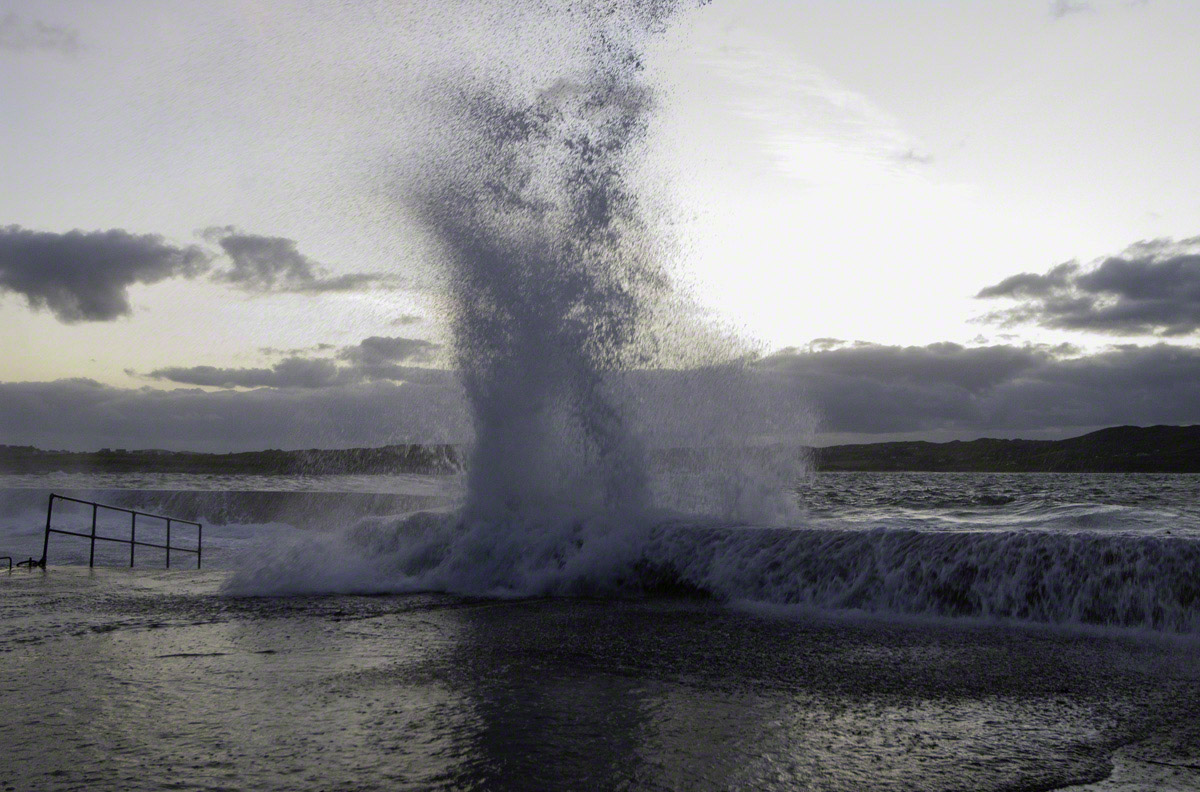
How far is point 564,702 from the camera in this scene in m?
4.84

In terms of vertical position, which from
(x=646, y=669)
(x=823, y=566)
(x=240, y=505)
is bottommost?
(x=240, y=505)

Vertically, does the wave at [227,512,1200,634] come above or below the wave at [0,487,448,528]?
above

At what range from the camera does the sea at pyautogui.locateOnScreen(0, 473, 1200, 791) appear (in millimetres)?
3746

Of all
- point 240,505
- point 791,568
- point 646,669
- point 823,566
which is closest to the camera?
point 646,669

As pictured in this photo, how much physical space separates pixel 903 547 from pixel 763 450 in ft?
17.5

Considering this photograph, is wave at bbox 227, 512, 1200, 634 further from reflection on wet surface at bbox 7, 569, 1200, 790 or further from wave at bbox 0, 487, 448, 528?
wave at bbox 0, 487, 448, 528

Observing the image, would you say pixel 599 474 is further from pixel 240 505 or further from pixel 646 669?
pixel 240 505

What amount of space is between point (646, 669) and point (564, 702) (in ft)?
3.68

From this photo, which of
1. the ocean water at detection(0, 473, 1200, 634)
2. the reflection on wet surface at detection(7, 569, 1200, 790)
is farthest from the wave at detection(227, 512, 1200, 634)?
the reflection on wet surface at detection(7, 569, 1200, 790)

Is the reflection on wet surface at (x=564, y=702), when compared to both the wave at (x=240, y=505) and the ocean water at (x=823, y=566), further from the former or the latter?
the wave at (x=240, y=505)

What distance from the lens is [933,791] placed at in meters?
3.42

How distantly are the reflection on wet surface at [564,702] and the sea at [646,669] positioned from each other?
0.09 ft

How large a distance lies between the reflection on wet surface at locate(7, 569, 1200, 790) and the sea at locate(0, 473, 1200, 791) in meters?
0.03

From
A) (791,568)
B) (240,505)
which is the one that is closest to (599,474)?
(791,568)
